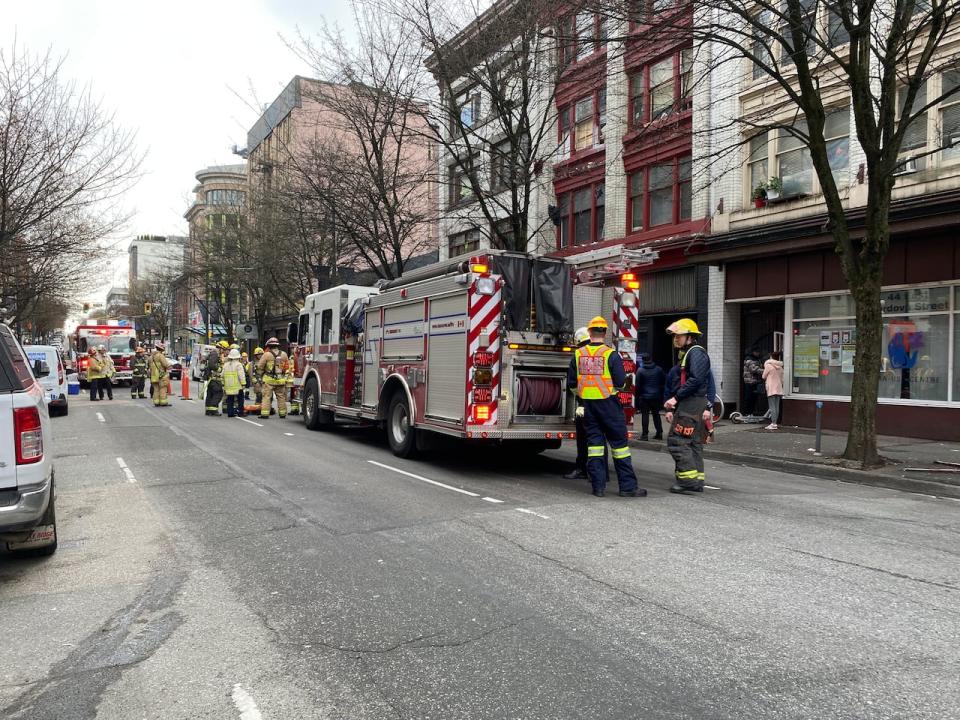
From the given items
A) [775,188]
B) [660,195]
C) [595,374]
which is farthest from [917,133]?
[595,374]

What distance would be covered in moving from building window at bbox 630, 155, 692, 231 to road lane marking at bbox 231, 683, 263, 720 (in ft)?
57.7

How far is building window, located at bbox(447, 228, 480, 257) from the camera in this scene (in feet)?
91.7

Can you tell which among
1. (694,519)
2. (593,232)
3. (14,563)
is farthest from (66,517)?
(593,232)

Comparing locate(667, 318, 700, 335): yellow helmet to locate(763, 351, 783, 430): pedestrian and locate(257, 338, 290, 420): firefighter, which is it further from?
locate(257, 338, 290, 420): firefighter

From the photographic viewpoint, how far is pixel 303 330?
16.5 metres

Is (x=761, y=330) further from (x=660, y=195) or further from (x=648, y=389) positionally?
(x=648, y=389)

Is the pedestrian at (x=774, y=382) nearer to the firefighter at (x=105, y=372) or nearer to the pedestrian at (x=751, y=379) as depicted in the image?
the pedestrian at (x=751, y=379)

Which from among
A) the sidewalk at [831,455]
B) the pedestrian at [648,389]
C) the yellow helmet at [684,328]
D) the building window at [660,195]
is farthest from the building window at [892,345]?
the yellow helmet at [684,328]

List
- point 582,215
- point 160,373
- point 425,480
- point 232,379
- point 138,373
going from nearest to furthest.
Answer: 1. point 425,480
2. point 232,379
3. point 160,373
4. point 582,215
5. point 138,373

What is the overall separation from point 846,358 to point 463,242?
53.6 feet

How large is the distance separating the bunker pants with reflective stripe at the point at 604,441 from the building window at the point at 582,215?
14788 mm

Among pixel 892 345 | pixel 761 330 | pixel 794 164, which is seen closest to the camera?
pixel 892 345

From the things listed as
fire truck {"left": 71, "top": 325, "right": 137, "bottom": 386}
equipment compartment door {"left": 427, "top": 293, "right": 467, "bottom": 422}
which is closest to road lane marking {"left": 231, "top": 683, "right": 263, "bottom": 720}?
equipment compartment door {"left": 427, "top": 293, "right": 467, "bottom": 422}

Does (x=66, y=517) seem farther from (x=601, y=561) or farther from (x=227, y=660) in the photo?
(x=601, y=561)
